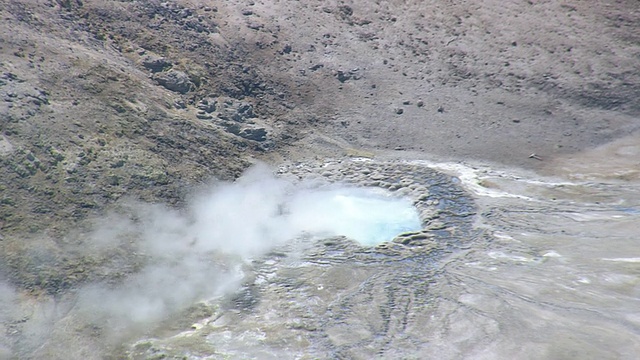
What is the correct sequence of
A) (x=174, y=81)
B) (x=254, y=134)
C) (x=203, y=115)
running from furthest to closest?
(x=174, y=81) → (x=254, y=134) → (x=203, y=115)

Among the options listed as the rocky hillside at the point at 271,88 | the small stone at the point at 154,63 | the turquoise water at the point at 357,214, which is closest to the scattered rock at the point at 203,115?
the rocky hillside at the point at 271,88

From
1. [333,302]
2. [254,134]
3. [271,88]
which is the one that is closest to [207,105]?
[254,134]

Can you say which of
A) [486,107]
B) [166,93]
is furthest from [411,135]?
[166,93]

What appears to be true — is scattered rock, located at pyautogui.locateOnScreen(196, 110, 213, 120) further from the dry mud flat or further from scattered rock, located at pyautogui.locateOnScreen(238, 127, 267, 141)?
the dry mud flat

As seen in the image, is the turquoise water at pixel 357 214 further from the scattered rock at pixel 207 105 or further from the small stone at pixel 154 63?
the small stone at pixel 154 63

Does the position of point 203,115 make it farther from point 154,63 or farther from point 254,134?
point 154,63

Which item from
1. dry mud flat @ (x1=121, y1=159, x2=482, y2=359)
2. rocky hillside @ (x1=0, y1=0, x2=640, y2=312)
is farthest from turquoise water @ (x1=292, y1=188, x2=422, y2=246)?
rocky hillside @ (x1=0, y1=0, x2=640, y2=312)

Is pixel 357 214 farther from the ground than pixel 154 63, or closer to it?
closer to it
